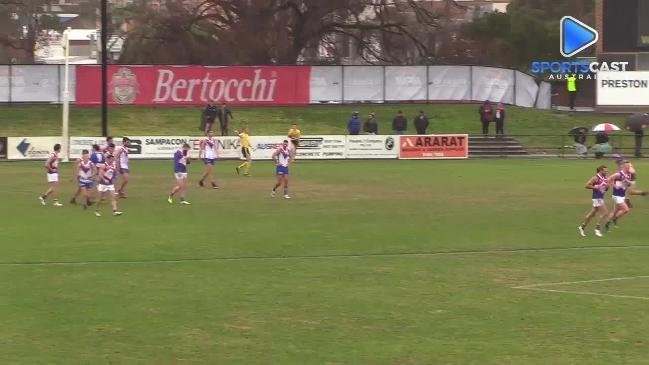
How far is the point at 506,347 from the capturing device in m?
10.1

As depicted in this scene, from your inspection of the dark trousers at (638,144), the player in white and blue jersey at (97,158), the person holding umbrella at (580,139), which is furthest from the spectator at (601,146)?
the player in white and blue jersey at (97,158)

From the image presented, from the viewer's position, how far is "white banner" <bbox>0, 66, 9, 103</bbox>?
52.3 m

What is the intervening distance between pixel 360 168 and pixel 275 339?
30006 millimetres

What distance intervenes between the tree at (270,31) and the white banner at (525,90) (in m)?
10.8

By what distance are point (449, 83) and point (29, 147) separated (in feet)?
85.5

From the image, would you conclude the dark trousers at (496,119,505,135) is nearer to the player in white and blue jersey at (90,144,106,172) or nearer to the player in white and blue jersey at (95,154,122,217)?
the player in white and blue jersey at (90,144,106,172)

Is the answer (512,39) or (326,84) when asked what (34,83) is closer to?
(326,84)

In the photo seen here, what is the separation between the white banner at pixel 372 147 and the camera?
152 ft

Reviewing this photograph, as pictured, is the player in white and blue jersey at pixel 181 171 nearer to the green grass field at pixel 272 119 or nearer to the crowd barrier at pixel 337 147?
the crowd barrier at pixel 337 147

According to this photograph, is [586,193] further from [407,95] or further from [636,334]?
[407,95]

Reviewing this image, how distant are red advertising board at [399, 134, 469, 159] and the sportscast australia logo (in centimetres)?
2557

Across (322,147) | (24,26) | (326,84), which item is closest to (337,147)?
(322,147)

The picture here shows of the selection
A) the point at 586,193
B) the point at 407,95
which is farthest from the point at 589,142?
the point at 586,193

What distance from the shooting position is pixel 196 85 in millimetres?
54688
